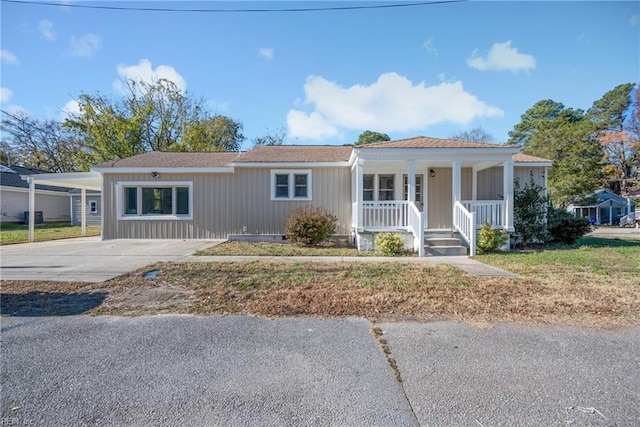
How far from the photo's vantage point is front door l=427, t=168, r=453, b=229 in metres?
11.3

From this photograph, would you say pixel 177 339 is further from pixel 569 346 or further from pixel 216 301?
pixel 569 346

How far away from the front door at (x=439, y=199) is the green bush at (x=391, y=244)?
3.25 m

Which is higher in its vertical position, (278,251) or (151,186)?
(151,186)

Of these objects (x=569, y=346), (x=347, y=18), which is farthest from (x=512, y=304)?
(x=347, y=18)

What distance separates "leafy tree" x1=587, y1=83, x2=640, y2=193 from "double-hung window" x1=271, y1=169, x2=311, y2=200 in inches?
1299

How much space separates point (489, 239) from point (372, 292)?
5747mm

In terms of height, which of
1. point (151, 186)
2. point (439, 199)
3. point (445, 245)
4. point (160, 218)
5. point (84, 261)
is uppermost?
point (151, 186)

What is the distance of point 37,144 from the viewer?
28.7 m

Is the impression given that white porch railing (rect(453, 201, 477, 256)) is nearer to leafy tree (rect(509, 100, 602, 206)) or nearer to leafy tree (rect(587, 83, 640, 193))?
leafy tree (rect(509, 100, 602, 206))

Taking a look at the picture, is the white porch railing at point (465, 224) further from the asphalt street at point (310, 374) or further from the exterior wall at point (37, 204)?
the exterior wall at point (37, 204)

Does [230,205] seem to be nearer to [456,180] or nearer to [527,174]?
[456,180]

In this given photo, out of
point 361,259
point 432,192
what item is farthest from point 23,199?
point 432,192

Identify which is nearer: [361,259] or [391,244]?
[361,259]

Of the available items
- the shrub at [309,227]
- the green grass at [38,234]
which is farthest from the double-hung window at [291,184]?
the green grass at [38,234]
